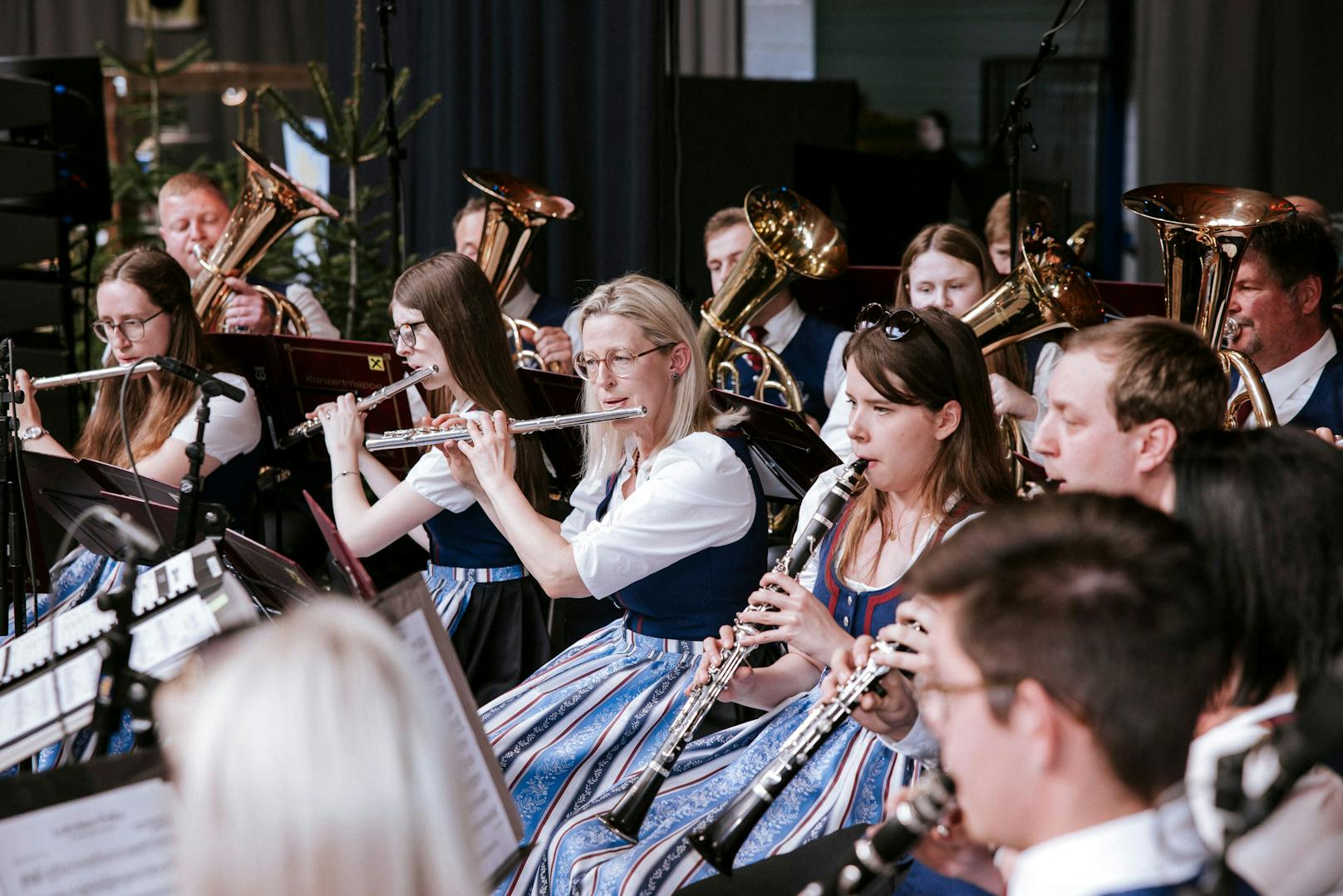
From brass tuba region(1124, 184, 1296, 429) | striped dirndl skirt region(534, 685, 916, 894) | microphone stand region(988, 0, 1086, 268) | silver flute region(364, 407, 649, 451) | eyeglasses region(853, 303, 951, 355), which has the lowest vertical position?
striped dirndl skirt region(534, 685, 916, 894)

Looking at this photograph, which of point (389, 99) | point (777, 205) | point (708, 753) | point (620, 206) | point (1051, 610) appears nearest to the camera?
point (1051, 610)

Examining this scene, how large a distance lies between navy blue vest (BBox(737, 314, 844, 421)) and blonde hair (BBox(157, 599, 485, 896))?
11.1 ft

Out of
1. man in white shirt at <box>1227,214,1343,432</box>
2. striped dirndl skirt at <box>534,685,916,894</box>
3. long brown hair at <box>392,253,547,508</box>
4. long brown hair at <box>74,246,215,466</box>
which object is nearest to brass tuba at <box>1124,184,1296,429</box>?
man in white shirt at <box>1227,214,1343,432</box>

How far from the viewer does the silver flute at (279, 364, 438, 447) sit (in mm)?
3160

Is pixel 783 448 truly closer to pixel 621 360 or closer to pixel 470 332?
pixel 621 360

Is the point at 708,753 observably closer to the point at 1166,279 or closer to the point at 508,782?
the point at 508,782

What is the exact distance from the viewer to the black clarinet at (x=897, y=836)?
1.29m

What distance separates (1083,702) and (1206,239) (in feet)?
5.85

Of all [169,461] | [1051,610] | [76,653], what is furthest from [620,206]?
[1051,610]

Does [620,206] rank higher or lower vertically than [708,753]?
higher

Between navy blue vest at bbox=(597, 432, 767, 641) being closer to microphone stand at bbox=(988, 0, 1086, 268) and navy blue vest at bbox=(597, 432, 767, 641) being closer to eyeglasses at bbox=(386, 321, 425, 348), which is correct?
eyeglasses at bbox=(386, 321, 425, 348)

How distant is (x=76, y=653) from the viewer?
1.59 metres

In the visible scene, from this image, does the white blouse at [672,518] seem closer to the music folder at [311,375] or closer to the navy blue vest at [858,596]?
the navy blue vest at [858,596]

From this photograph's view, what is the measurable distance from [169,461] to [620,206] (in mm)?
2347
